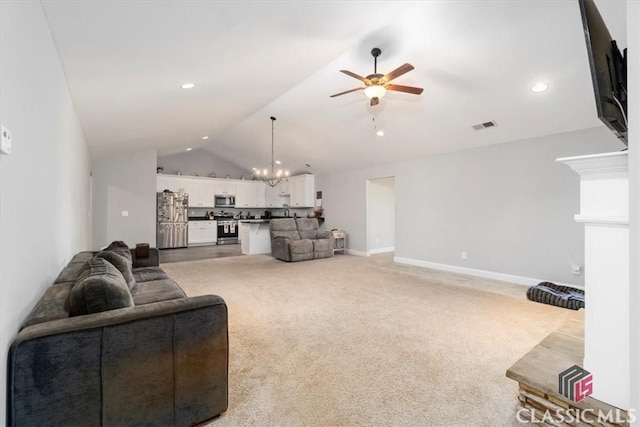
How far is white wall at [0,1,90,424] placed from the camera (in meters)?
1.19

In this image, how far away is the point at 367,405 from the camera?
183 cm

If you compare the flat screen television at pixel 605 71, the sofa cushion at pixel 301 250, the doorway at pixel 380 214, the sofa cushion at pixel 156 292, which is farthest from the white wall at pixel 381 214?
the flat screen television at pixel 605 71

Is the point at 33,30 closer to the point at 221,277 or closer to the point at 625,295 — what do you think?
the point at 625,295

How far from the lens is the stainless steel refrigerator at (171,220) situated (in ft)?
29.3

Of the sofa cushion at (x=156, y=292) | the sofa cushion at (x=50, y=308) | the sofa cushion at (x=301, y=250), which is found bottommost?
the sofa cushion at (x=301, y=250)

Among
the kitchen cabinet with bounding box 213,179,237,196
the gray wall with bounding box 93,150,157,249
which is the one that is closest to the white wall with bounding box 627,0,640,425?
the gray wall with bounding box 93,150,157,249

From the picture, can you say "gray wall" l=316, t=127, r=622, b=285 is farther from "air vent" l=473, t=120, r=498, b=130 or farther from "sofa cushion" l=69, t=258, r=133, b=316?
"sofa cushion" l=69, t=258, r=133, b=316

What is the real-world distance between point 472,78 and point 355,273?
3638mm

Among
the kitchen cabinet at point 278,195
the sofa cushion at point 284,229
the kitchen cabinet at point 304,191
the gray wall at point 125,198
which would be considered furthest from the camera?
the kitchen cabinet at point 278,195

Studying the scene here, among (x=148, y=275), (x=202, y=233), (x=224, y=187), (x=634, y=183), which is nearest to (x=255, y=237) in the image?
(x=202, y=233)

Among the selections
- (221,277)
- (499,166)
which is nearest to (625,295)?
(499,166)

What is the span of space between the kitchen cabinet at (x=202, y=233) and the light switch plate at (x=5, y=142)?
29.7 ft

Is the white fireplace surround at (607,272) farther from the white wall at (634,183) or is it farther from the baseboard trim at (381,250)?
the baseboard trim at (381,250)

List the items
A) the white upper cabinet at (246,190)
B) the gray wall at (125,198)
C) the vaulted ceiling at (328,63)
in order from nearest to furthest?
the vaulted ceiling at (328,63), the gray wall at (125,198), the white upper cabinet at (246,190)
